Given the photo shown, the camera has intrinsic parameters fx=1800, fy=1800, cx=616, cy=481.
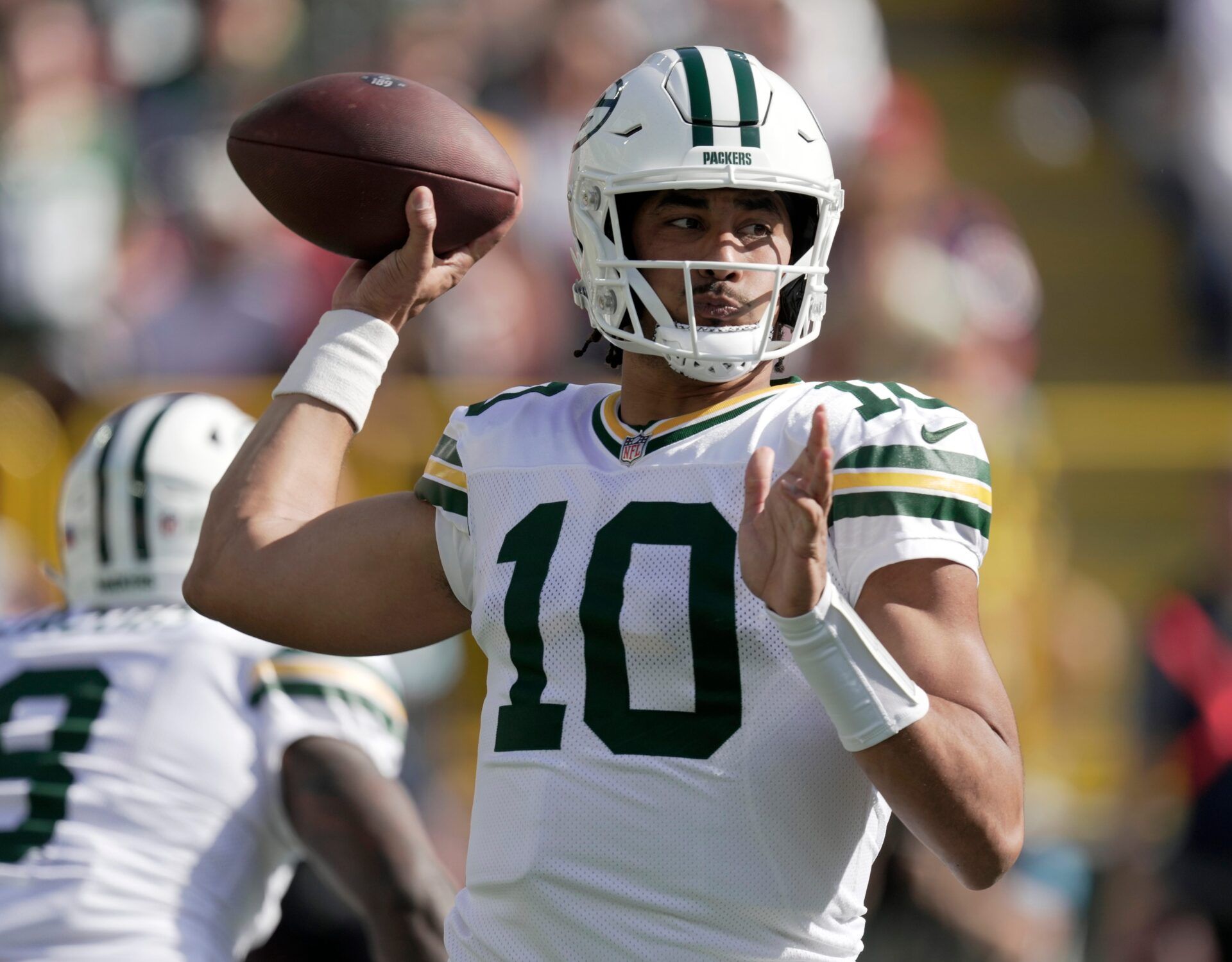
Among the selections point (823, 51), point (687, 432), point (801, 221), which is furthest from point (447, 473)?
point (823, 51)

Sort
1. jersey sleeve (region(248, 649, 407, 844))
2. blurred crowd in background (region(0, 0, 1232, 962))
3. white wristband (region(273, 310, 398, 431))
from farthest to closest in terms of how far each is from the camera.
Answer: blurred crowd in background (region(0, 0, 1232, 962)), jersey sleeve (region(248, 649, 407, 844)), white wristband (region(273, 310, 398, 431))

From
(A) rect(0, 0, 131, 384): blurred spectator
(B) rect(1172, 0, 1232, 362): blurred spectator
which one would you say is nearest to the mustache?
(A) rect(0, 0, 131, 384): blurred spectator

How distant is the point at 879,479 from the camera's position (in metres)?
2.16

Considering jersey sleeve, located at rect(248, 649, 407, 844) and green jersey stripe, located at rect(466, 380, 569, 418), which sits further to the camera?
jersey sleeve, located at rect(248, 649, 407, 844)

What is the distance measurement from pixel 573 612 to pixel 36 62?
6.90 m

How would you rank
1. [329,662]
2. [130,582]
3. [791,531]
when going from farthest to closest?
1. [130,582]
2. [329,662]
3. [791,531]

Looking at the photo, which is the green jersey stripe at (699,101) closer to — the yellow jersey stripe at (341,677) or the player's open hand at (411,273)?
the player's open hand at (411,273)

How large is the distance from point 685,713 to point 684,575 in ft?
0.55

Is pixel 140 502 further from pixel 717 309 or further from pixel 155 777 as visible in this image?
pixel 717 309

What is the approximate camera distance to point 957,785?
199cm

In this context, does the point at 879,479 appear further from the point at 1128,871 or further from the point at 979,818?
the point at 1128,871

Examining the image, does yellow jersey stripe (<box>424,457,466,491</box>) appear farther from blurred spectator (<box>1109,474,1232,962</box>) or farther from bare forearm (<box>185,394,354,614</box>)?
blurred spectator (<box>1109,474,1232,962</box>)

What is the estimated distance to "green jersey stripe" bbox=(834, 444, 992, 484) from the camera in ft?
7.13

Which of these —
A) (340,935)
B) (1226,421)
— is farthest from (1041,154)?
(340,935)
